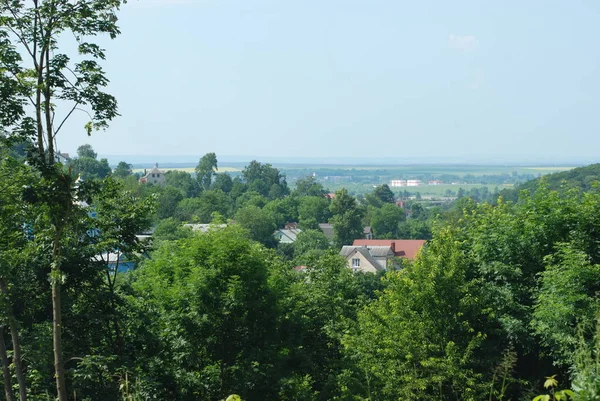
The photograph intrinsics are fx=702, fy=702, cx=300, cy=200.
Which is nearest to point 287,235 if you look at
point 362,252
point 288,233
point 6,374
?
point 288,233

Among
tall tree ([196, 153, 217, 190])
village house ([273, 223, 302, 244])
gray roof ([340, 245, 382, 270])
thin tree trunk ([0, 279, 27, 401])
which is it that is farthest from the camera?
tall tree ([196, 153, 217, 190])

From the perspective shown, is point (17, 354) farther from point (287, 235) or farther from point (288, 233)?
point (288, 233)

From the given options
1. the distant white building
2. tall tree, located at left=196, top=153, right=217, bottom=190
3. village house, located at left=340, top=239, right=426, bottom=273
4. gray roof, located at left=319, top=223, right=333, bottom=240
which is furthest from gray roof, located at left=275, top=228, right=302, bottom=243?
the distant white building

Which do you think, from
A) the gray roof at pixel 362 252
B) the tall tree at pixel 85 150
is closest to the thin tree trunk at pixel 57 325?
the gray roof at pixel 362 252

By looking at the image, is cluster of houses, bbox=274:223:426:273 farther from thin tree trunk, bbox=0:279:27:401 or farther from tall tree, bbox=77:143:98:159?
tall tree, bbox=77:143:98:159

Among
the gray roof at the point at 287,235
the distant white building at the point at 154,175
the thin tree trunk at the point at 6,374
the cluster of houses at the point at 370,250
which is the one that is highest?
the thin tree trunk at the point at 6,374

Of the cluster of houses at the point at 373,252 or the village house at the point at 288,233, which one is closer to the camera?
the cluster of houses at the point at 373,252

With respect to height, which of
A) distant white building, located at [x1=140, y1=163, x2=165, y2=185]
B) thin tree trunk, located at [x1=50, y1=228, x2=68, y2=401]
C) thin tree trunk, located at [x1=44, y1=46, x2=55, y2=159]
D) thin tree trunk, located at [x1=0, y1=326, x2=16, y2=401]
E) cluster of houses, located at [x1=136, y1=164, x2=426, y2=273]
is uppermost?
thin tree trunk, located at [x1=44, y1=46, x2=55, y2=159]

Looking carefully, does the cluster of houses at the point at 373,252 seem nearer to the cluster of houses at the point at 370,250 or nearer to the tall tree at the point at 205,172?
the cluster of houses at the point at 370,250

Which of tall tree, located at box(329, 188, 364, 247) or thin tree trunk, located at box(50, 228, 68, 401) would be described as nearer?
thin tree trunk, located at box(50, 228, 68, 401)

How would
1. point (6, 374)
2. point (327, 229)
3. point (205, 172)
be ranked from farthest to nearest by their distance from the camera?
1. point (205, 172)
2. point (327, 229)
3. point (6, 374)

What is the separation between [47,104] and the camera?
11016 mm

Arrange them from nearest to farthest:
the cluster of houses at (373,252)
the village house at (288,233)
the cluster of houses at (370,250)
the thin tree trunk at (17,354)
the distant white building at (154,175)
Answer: the thin tree trunk at (17,354)
the cluster of houses at (373,252)
the cluster of houses at (370,250)
the village house at (288,233)
the distant white building at (154,175)

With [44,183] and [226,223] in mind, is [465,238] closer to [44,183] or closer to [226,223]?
[226,223]
